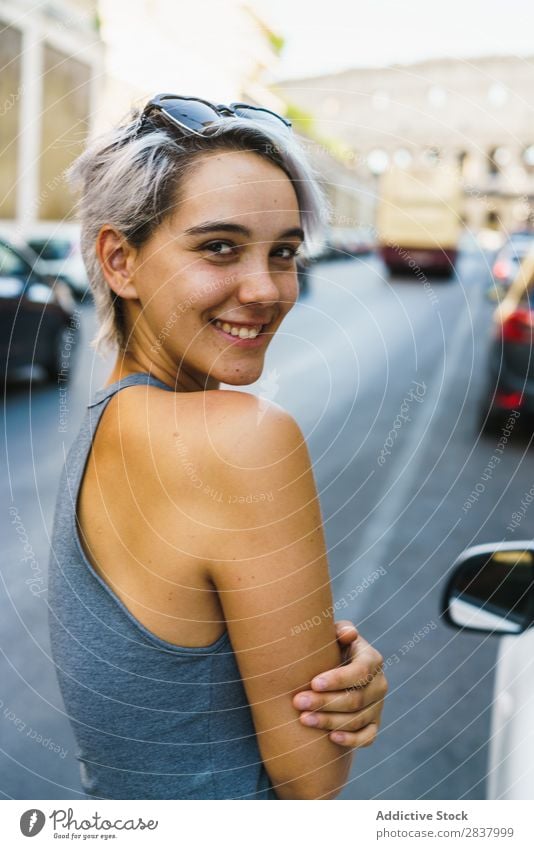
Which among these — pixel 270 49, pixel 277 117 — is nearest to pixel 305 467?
pixel 277 117

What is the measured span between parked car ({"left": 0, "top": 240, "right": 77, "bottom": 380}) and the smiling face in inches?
230

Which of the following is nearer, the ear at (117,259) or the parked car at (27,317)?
the ear at (117,259)

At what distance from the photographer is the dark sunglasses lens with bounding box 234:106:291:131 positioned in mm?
1155

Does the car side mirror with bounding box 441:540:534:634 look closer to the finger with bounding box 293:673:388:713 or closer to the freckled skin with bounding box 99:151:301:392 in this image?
the finger with bounding box 293:673:388:713

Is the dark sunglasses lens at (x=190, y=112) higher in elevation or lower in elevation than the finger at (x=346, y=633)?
higher

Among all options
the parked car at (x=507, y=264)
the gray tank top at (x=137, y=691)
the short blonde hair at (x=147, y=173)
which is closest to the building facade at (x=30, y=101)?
the short blonde hair at (x=147, y=173)

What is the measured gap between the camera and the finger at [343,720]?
1.07 meters

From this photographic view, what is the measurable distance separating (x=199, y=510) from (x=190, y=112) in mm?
527

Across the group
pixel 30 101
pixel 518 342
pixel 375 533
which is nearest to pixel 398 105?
pixel 375 533

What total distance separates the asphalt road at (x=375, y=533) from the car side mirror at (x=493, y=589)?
542 millimetres

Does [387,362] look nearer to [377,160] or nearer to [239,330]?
[377,160]

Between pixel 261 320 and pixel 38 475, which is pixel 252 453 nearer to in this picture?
pixel 261 320
